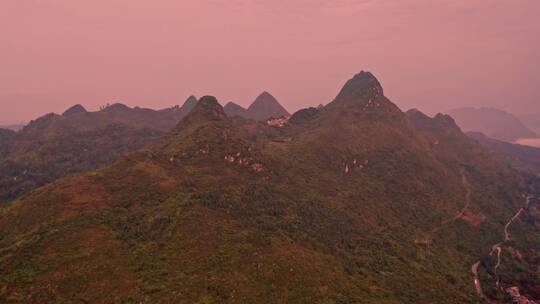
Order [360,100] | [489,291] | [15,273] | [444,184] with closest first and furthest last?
[15,273] → [489,291] → [444,184] → [360,100]

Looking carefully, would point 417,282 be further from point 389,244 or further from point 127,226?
point 127,226

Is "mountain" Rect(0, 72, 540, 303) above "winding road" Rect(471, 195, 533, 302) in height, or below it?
above

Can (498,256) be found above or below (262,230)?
below

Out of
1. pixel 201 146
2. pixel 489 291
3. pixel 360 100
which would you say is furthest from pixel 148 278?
pixel 360 100

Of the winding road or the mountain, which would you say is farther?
the winding road

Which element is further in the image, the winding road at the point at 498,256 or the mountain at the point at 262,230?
the winding road at the point at 498,256

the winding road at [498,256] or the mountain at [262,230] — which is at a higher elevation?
the mountain at [262,230]

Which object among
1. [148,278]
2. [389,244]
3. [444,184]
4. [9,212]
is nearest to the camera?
[148,278]

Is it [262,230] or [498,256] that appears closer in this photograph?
[262,230]
